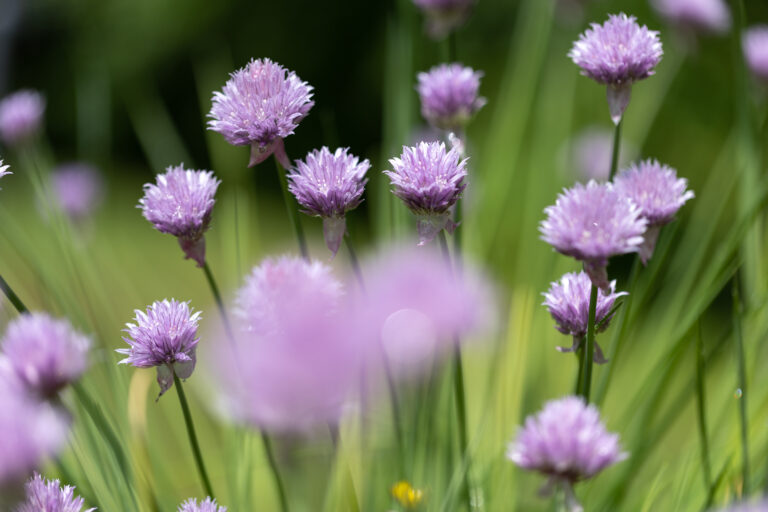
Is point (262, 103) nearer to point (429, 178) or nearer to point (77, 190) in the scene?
point (429, 178)

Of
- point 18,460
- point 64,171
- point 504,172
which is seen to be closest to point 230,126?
point 18,460

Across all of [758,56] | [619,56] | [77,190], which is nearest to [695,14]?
[758,56]

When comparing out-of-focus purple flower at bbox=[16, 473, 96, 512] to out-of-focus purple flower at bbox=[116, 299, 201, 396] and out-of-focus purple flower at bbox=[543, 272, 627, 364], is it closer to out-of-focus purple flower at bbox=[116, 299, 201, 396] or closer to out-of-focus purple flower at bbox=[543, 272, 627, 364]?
out-of-focus purple flower at bbox=[116, 299, 201, 396]

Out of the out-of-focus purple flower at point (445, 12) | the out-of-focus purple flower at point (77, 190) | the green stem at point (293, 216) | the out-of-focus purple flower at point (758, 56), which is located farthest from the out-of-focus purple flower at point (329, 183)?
the out-of-focus purple flower at point (77, 190)

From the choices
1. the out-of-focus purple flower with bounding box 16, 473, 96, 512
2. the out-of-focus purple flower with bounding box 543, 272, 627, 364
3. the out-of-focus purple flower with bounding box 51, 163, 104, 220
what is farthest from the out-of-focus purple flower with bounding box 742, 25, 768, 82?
the out-of-focus purple flower with bounding box 51, 163, 104, 220

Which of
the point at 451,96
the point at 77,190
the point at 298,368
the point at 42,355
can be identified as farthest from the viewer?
the point at 77,190

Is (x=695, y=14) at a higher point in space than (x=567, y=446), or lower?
higher

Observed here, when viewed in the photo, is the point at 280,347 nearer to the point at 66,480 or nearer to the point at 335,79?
the point at 66,480
